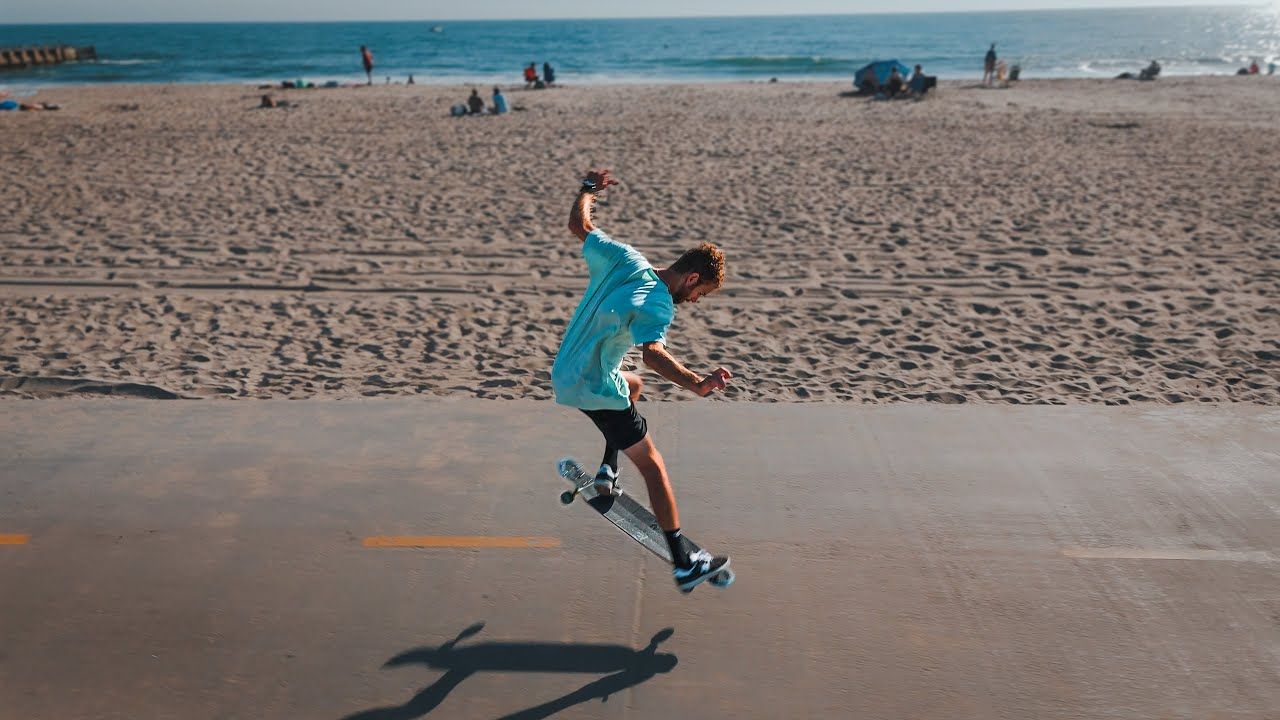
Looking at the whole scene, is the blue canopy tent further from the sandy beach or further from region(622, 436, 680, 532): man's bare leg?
region(622, 436, 680, 532): man's bare leg

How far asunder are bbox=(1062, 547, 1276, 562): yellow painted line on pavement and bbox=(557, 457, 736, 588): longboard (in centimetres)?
208

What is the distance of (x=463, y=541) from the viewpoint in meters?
4.70

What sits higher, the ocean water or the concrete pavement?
the ocean water

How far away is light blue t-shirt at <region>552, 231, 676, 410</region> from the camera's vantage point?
3812mm

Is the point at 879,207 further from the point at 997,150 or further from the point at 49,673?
the point at 49,673

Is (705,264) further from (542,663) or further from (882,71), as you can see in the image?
(882,71)

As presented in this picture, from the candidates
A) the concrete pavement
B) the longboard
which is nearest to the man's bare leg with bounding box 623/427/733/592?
the concrete pavement

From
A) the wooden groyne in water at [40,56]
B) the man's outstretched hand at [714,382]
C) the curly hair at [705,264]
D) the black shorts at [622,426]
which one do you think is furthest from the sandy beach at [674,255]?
the wooden groyne in water at [40,56]

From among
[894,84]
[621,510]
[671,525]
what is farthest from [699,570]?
[894,84]

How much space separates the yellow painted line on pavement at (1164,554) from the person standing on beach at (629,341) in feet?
6.51

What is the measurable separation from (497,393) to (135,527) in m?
2.71

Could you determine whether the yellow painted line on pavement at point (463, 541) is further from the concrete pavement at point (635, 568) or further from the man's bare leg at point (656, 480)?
the man's bare leg at point (656, 480)

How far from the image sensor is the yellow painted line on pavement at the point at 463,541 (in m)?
4.67

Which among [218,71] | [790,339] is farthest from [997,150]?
[218,71]
